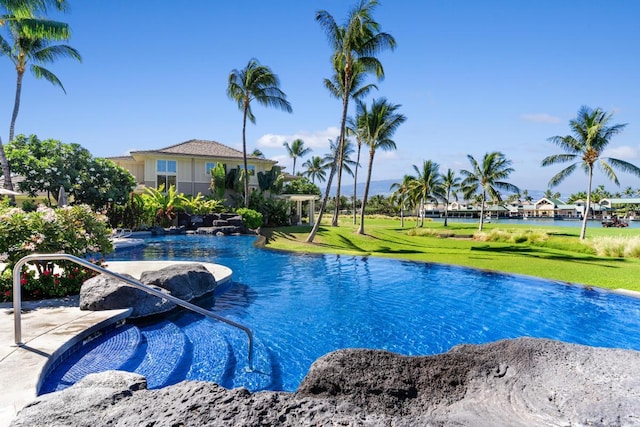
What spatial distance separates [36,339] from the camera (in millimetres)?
5371

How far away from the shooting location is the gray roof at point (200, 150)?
36.0 meters

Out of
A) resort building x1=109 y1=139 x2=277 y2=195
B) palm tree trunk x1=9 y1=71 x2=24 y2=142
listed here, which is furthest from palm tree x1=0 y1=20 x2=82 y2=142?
resort building x1=109 y1=139 x2=277 y2=195

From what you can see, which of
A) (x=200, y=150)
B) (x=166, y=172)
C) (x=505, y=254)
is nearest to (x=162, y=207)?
(x=166, y=172)

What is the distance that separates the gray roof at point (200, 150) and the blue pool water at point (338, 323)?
83.2ft

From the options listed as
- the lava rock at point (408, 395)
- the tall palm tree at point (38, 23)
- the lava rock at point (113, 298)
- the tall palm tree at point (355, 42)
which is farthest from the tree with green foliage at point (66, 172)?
the lava rock at point (408, 395)

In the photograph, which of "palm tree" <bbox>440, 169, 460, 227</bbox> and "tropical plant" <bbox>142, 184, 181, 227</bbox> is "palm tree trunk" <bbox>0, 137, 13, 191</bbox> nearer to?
"tropical plant" <bbox>142, 184, 181, 227</bbox>

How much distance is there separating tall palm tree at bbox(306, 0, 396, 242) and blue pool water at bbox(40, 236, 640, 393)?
12.9 metres

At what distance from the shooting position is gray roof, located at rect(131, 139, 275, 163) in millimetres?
35987

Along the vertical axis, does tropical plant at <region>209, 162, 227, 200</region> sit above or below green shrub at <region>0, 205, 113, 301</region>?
above

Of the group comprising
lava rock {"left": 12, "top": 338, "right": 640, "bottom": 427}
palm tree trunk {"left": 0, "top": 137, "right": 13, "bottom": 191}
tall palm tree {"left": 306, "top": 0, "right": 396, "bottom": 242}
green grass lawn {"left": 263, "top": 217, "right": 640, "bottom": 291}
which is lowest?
green grass lawn {"left": 263, "top": 217, "right": 640, "bottom": 291}

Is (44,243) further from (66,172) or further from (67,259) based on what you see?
(66,172)

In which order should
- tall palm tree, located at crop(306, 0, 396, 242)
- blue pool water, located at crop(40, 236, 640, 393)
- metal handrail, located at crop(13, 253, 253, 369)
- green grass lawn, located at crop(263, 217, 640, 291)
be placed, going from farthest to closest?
tall palm tree, located at crop(306, 0, 396, 242), green grass lawn, located at crop(263, 217, 640, 291), blue pool water, located at crop(40, 236, 640, 393), metal handrail, located at crop(13, 253, 253, 369)

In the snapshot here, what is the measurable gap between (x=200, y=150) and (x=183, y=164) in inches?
119

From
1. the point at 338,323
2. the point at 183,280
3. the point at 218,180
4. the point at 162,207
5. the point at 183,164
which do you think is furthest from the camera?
the point at 183,164
